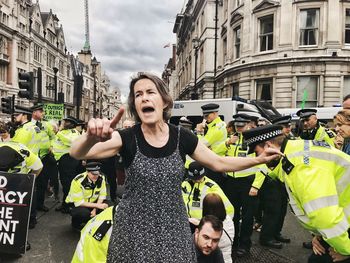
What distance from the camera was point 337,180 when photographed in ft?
7.51

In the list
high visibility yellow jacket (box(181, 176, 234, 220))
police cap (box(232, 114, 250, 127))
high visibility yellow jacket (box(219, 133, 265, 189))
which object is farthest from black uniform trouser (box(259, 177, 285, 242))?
high visibility yellow jacket (box(181, 176, 234, 220))

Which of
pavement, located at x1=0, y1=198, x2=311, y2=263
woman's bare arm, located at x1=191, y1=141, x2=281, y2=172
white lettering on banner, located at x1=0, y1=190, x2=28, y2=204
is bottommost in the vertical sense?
pavement, located at x1=0, y1=198, x2=311, y2=263

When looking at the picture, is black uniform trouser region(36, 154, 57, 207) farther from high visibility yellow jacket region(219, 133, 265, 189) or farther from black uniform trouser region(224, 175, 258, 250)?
black uniform trouser region(224, 175, 258, 250)

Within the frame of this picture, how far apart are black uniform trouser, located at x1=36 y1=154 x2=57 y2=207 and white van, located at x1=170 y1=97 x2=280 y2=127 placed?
17.1 feet

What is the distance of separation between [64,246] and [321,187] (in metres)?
4.49

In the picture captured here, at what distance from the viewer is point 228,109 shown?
12844 millimetres

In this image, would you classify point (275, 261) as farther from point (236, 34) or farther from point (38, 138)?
point (236, 34)

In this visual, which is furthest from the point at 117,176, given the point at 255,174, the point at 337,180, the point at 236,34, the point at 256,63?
the point at 236,34

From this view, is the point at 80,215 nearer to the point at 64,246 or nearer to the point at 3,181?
the point at 64,246

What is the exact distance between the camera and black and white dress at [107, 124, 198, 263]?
5.57ft

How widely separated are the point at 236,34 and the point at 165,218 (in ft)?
87.0

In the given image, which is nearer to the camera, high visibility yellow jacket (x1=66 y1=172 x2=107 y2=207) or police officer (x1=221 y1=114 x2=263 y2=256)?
police officer (x1=221 y1=114 x2=263 y2=256)

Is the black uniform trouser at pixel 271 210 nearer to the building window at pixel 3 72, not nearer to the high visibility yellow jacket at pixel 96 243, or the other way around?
the high visibility yellow jacket at pixel 96 243

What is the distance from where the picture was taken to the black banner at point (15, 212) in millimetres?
4332
